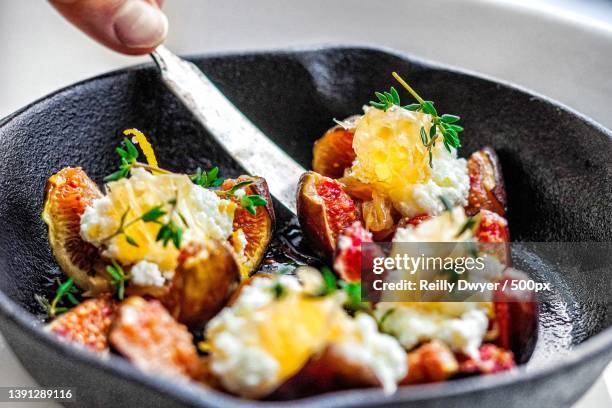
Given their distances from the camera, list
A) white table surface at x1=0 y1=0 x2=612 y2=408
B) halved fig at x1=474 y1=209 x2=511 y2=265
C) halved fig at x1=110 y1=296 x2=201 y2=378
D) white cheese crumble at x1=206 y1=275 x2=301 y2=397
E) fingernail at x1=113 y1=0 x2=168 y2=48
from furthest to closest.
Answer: white table surface at x1=0 y1=0 x2=612 y2=408 < fingernail at x1=113 y1=0 x2=168 y2=48 < halved fig at x1=474 y1=209 x2=511 y2=265 < halved fig at x1=110 y1=296 x2=201 y2=378 < white cheese crumble at x1=206 y1=275 x2=301 y2=397

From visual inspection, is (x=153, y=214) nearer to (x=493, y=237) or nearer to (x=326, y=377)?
(x=326, y=377)

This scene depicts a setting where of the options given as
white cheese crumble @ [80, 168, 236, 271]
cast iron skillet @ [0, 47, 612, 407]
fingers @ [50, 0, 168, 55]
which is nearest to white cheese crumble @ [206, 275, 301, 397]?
cast iron skillet @ [0, 47, 612, 407]

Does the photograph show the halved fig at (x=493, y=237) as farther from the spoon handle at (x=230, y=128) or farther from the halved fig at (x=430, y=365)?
the spoon handle at (x=230, y=128)

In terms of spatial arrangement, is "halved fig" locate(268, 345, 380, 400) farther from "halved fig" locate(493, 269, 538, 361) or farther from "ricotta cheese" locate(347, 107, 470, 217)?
"ricotta cheese" locate(347, 107, 470, 217)

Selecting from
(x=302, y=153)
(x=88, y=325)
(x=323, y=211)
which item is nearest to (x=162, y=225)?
(x=88, y=325)

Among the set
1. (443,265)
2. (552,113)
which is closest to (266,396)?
(443,265)

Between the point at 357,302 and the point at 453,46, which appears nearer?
the point at 357,302

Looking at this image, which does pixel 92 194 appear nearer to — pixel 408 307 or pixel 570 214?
pixel 408 307
